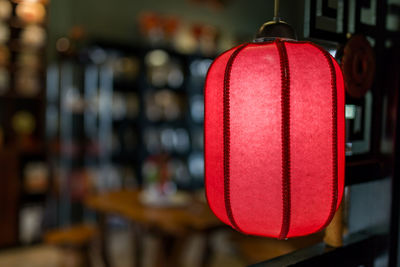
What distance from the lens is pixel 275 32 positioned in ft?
2.89

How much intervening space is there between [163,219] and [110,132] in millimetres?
2632

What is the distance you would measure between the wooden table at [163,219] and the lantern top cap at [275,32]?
163cm

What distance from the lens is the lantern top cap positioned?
2.89 feet

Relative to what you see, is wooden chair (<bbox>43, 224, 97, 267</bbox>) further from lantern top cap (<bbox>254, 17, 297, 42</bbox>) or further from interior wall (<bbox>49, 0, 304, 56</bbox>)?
interior wall (<bbox>49, 0, 304, 56</bbox>)

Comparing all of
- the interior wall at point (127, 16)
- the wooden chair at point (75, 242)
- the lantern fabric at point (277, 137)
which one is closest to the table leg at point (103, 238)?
the wooden chair at point (75, 242)

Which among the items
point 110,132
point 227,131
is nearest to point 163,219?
point 227,131

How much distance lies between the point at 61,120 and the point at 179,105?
1.74m

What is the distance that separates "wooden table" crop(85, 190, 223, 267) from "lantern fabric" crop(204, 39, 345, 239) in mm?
1584

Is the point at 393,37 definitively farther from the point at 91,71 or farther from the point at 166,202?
the point at 91,71

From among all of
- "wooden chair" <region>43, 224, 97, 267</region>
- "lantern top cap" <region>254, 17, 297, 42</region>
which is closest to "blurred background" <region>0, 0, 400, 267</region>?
"wooden chair" <region>43, 224, 97, 267</region>

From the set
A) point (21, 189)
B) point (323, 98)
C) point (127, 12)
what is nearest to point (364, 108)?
A: point (323, 98)

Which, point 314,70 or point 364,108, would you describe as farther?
point 364,108

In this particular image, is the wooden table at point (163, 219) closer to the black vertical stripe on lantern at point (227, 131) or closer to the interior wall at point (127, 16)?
the black vertical stripe on lantern at point (227, 131)

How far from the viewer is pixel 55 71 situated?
442 centimetres
